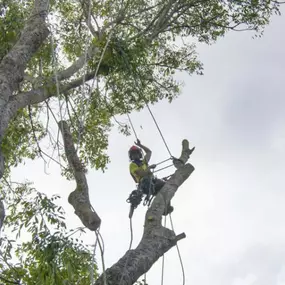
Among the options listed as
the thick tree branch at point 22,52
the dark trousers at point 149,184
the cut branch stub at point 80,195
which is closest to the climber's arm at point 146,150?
the dark trousers at point 149,184

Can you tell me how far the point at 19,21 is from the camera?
6.51 metres

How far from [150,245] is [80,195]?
0.81 meters

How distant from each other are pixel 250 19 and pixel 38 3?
4.06 m

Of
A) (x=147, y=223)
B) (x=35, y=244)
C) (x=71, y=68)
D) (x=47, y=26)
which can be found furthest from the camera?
(x=71, y=68)

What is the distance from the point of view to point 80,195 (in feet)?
15.4

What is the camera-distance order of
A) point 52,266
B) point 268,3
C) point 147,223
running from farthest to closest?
point 268,3 → point 147,223 → point 52,266

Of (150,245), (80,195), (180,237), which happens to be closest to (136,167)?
(80,195)

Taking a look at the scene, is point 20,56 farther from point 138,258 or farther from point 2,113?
point 138,258

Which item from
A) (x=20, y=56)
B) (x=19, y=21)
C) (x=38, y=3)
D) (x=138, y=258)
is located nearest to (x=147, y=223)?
(x=138, y=258)

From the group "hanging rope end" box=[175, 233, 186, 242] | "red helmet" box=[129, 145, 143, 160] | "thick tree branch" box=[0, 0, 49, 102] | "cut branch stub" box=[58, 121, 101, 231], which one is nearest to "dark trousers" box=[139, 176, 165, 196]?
"red helmet" box=[129, 145, 143, 160]

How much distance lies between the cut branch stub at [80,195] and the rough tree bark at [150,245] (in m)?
0.39

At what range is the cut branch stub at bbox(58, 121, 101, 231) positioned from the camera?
4234 millimetres

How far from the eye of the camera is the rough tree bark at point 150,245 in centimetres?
382

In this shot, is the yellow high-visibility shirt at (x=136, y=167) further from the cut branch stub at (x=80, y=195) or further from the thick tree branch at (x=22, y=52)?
the thick tree branch at (x=22, y=52)
